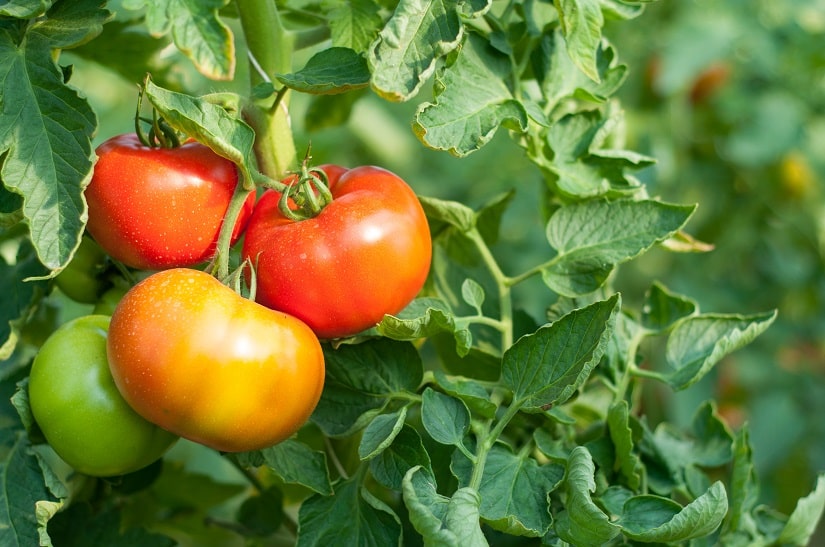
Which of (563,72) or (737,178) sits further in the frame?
(737,178)

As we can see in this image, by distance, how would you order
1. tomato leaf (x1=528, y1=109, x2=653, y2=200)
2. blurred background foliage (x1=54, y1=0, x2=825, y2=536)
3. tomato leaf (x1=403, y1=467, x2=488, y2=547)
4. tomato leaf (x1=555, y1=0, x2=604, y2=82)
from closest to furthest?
1. tomato leaf (x1=403, y1=467, x2=488, y2=547)
2. tomato leaf (x1=555, y1=0, x2=604, y2=82)
3. tomato leaf (x1=528, y1=109, x2=653, y2=200)
4. blurred background foliage (x1=54, y1=0, x2=825, y2=536)

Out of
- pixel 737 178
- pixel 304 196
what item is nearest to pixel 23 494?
pixel 304 196

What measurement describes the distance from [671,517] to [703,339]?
193 mm

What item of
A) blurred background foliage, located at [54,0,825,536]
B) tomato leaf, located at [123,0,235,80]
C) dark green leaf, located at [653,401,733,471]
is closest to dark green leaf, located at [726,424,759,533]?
dark green leaf, located at [653,401,733,471]

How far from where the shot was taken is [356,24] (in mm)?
667

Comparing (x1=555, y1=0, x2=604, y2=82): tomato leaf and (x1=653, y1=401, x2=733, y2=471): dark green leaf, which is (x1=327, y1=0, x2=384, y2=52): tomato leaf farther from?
(x1=653, y1=401, x2=733, y2=471): dark green leaf

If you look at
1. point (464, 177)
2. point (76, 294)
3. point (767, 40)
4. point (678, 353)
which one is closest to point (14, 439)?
point (76, 294)

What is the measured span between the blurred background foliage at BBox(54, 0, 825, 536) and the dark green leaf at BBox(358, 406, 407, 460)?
1193 millimetres

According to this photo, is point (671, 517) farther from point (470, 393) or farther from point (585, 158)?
point (585, 158)

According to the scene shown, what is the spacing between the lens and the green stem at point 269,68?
68 cm

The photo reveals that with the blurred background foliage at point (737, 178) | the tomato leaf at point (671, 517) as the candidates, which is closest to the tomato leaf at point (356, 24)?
the tomato leaf at point (671, 517)

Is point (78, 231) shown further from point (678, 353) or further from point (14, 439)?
point (678, 353)

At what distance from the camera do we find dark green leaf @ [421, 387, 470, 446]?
63cm

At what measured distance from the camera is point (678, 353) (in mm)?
778
